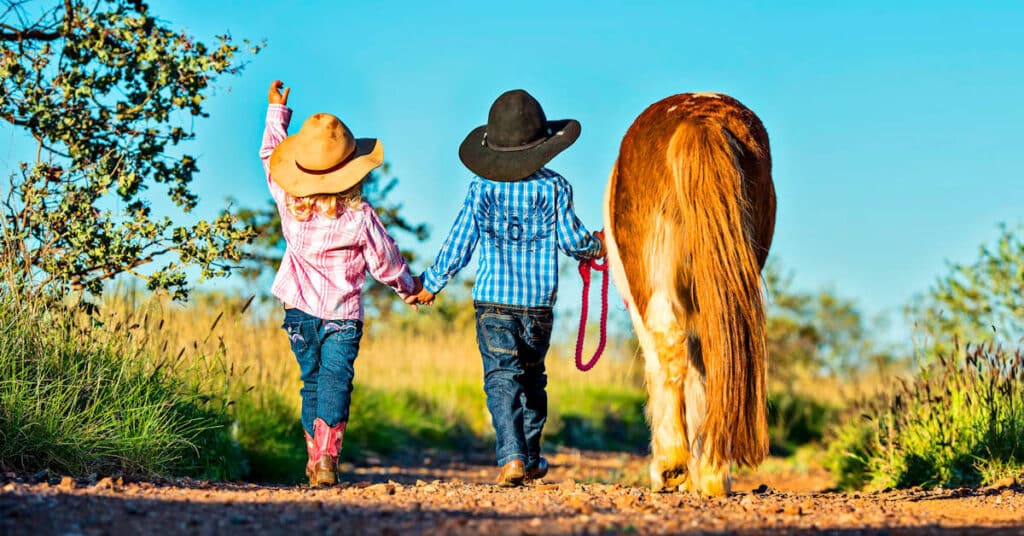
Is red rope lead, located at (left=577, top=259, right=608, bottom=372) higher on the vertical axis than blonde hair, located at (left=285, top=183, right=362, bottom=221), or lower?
lower

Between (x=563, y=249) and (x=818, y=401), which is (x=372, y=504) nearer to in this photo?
(x=563, y=249)

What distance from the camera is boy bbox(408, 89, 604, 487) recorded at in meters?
6.13

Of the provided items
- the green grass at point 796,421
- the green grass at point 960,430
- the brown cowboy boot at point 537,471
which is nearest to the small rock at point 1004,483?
the green grass at point 960,430

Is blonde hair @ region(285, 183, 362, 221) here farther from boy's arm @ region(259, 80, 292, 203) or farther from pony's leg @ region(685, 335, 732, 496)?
pony's leg @ region(685, 335, 732, 496)

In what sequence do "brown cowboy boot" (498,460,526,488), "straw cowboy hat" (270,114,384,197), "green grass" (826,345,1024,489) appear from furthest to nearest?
"green grass" (826,345,1024,489) < "straw cowboy hat" (270,114,384,197) < "brown cowboy boot" (498,460,526,488)

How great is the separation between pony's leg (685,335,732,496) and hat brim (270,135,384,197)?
7.08 feet

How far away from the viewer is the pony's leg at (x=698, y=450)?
5.37 meters

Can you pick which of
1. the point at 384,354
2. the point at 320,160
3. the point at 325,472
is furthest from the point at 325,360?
the point at 384,354

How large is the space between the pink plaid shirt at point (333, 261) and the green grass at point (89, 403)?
3.24 feet

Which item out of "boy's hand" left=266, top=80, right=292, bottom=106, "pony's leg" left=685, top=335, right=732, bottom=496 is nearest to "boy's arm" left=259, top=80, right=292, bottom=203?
"boy's hand" left=266, top=80, right=292, bottom=106

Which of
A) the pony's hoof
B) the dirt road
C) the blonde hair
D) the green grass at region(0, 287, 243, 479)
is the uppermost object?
the blonde hair

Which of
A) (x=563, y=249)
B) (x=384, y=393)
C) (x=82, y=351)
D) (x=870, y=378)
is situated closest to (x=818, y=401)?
(x=870, y=378)

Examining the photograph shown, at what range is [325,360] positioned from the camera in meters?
6.20

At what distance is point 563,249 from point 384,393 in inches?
297
